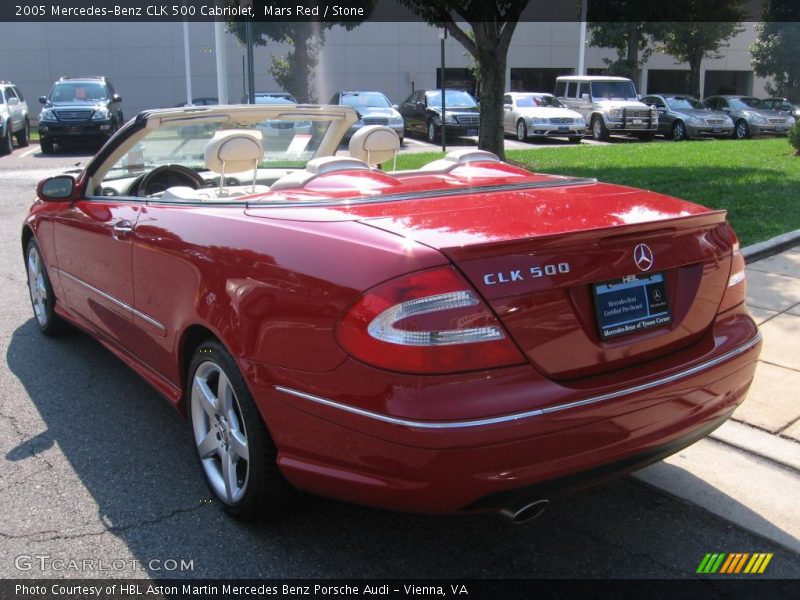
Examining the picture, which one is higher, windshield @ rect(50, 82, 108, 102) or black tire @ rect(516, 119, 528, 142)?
windshield @ rect(50, 82, 108, 102)

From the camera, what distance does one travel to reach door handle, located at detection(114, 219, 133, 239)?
389cm

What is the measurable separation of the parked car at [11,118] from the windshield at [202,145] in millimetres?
17814

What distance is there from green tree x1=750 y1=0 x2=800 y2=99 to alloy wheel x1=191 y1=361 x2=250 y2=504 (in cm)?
3742

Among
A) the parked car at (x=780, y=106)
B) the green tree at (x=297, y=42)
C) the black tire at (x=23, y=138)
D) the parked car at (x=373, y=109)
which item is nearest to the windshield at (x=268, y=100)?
the parked car at (x=373, y=109)

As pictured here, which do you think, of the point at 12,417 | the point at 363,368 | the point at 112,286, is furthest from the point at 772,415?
the point at 12,417

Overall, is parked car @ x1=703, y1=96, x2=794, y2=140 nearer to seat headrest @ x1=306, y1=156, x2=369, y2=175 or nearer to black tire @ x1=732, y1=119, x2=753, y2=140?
black tire @ x1=732, y1=119, x2=753, y2=140

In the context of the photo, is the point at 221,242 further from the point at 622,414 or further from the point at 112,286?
the point at 622,414

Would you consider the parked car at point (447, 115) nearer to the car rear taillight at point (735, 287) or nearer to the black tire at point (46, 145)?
the black tire at point (46, 145)

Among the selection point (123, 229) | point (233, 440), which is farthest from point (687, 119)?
point (233, 440)

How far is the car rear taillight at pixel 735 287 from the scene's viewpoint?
3.07 meters

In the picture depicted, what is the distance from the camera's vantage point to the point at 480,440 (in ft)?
7.68

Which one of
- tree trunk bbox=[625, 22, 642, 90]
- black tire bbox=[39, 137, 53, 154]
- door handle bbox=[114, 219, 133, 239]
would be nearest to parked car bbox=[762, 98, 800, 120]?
tree trunk bbox=[625, 22, 642, 90]

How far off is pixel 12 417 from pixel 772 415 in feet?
13.0

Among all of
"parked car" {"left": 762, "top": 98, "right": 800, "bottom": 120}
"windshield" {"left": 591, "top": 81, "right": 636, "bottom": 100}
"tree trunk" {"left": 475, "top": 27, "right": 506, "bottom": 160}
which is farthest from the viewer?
"parked car" {"left": 762, "top": 98, "right": 800, "bottom": 120}
